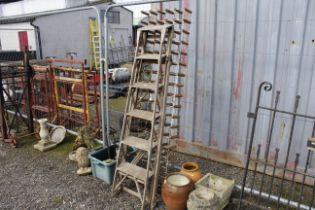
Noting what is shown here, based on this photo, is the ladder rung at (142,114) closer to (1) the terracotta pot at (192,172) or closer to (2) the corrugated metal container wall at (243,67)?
(1) the terracotta pot at (192,172)

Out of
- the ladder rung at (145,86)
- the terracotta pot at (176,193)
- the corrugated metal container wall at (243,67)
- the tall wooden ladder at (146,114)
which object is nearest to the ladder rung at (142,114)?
the tall wooden ladder at (146,114)

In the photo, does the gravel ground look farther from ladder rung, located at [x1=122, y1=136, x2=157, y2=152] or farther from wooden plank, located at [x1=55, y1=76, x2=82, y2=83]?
wooden plank, located at [x1=55, y1=76, x2=82, y2=83]

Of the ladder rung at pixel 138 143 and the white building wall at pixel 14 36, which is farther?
the white building wall at pixel 14 36

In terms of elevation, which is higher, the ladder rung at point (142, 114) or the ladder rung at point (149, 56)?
the ladder rung at point (149, 56)

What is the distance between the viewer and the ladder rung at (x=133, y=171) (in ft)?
10.00

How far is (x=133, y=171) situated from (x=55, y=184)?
127cm

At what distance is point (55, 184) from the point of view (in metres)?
3.61

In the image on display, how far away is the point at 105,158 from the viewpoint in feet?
12.6

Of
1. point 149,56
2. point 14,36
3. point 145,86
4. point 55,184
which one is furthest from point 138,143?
point 14,36

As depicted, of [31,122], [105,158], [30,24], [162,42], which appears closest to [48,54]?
[30,24]

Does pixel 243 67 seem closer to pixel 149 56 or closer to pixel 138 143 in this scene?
pixel 149 56

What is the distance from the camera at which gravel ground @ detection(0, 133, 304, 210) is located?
10.4ft

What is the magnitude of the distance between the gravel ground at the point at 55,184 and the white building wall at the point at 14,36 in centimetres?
1031

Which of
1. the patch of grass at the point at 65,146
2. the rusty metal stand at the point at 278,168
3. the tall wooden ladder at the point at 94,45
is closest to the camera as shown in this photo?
the rusty metal stand at the point at 278,168
